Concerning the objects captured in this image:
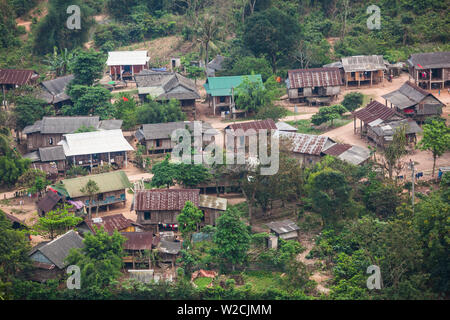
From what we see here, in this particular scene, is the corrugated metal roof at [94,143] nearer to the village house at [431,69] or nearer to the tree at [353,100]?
the tree at [353,100]

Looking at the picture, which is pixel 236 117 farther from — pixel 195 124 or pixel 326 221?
pixel 326 221

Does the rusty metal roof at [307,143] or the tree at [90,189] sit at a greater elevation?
the rusty metal roof at [307,143]

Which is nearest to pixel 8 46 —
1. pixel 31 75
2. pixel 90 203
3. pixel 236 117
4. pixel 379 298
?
pixel 31 75

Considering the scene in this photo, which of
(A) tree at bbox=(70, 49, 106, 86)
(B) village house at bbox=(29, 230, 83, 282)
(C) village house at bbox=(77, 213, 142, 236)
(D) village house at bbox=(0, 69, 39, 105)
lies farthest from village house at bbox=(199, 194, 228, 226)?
(D) village house at bbox=(0, 69, 39, 105)

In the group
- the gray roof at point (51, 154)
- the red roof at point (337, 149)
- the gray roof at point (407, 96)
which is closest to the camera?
the red roof at point (337, 149)

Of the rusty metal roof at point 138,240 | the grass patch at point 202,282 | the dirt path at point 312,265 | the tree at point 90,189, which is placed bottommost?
the grass patch at point 202,282

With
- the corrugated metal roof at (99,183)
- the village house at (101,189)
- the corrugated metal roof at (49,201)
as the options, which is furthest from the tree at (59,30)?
the corrugated metal roof at (49,201)

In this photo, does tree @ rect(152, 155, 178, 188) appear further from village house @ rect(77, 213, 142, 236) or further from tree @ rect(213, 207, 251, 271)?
tree @ rect(213, 207, 251, 271)
